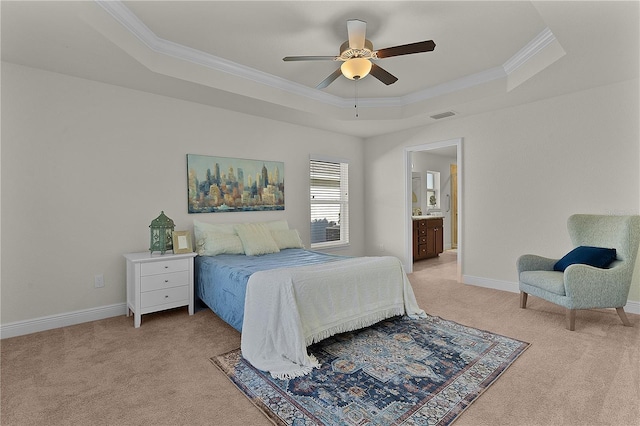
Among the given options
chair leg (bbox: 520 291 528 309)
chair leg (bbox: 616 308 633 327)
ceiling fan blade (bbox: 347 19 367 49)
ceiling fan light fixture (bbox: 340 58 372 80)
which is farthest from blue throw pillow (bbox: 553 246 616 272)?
ceiling fan blade (bbox: 347 19 367 49)

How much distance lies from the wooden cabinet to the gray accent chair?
2.93 meters

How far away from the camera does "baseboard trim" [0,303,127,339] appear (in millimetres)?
2828

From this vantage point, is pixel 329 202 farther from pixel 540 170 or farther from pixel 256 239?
pixel 540 170

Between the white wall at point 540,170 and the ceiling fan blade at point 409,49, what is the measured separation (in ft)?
7.91

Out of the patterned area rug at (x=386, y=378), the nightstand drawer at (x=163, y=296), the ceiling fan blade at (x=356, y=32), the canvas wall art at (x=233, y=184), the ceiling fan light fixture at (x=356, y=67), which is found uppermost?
the ceiling fan blade at (x=356, y=32)

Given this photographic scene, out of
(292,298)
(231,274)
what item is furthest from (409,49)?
(231,274)

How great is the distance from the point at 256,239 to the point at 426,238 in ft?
13.2

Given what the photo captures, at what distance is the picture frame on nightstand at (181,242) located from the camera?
345 centimetres

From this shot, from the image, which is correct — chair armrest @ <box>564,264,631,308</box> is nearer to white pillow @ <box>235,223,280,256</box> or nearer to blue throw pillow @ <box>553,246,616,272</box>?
blue throw pillow @ <box>553,246,616,272</box>

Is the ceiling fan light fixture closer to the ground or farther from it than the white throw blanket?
farther from it

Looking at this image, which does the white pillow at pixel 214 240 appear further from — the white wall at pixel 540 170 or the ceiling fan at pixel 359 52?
the white wall at pixel 540 170

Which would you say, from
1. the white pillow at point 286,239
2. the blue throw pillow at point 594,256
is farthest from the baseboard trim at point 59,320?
the blue throw pillow at point 594,256

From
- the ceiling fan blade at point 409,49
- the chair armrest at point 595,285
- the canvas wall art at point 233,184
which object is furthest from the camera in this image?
the canvas wall art at point 233,184

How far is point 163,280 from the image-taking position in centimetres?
319
